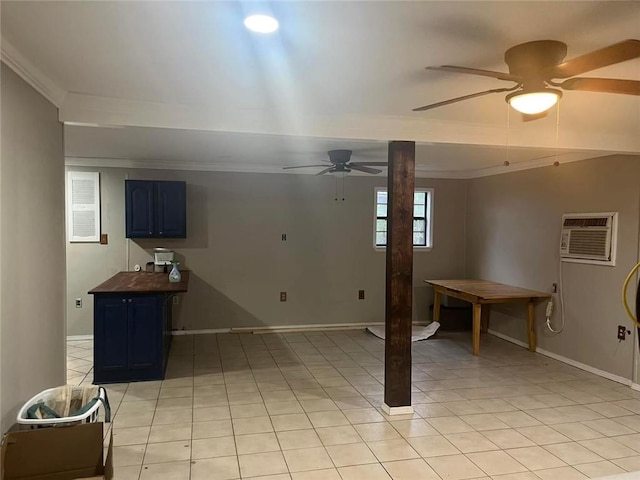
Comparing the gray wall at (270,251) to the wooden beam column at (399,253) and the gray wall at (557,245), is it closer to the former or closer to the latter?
the gray wall at (557,245)

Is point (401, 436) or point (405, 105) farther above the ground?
point (405, 105)

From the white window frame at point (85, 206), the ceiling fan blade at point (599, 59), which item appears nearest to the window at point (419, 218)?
the white window frame at point (85, 206)

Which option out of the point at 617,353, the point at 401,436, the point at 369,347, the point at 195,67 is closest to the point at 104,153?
the point at 195,67

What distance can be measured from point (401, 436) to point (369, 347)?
2.36 meters

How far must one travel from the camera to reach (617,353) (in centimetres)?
443

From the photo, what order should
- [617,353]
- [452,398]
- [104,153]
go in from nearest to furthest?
[452,398] → [617,353] → [104,153]

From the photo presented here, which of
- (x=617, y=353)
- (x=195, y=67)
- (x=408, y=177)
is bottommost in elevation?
(x=617, y=353)

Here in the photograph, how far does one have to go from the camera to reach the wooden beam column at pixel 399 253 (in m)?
3.54

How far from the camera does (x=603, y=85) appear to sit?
2021mm

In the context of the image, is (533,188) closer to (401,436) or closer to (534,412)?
(534,412)

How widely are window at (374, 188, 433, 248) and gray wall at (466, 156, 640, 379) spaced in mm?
635

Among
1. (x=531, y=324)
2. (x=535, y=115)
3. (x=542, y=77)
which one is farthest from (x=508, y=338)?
(x=542, y=77)

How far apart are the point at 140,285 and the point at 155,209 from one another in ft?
4.74

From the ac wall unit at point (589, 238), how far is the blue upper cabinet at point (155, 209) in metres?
4.45
